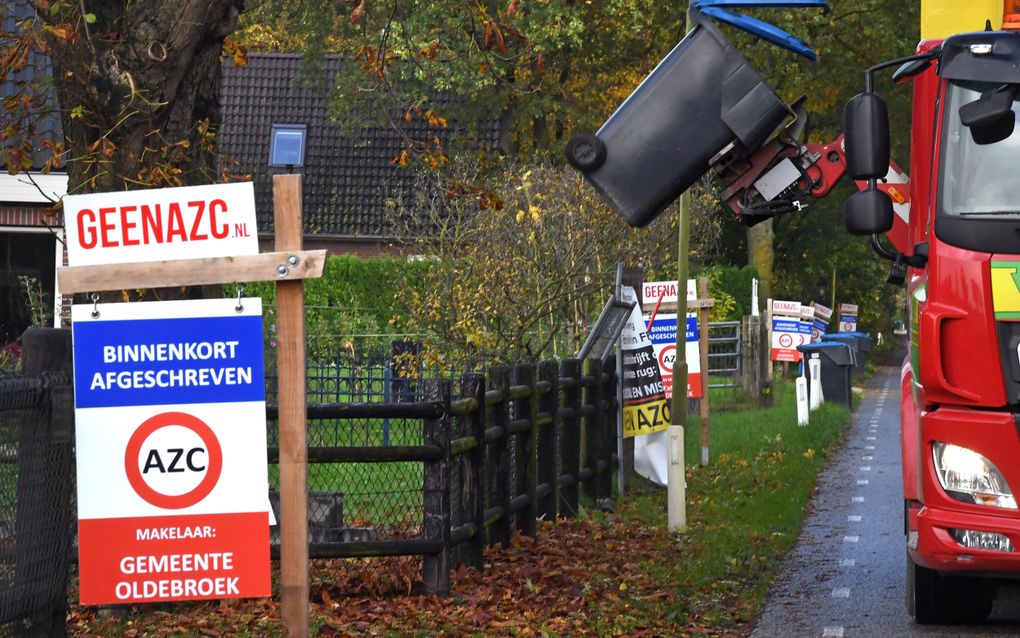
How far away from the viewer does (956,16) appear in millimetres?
8633

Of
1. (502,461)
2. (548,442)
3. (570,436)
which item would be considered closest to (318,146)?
(570,436)

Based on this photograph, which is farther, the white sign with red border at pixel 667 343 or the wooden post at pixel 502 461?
the white sign with red border at pixel 667 343

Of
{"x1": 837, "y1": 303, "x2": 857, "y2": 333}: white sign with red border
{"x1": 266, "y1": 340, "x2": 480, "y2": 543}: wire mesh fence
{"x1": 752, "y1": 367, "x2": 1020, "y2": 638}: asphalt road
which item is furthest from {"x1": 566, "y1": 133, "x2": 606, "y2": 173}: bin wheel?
{"x1": 837, "y1": 303, "x2": 857, "y2": 333}: white sign with red border

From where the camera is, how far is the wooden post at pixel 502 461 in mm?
11414

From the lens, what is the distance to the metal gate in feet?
107

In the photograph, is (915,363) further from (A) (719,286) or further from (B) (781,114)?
(A) (719,286)

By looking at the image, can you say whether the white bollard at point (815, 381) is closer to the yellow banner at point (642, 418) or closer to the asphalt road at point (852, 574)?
the asphalt road at point (852, 574)

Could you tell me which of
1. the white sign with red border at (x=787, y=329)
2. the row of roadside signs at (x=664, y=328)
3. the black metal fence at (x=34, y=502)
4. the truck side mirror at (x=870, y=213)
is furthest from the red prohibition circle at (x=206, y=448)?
the white sign with red border at (x=787, y=329)

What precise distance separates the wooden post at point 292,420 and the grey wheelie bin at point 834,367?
76.1ft

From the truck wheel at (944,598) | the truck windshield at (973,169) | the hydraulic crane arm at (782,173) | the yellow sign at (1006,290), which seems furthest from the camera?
the hydraulic crane arm at (782,173)

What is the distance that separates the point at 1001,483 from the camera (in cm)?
793

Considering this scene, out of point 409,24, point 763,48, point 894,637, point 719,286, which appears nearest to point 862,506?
point 894,637

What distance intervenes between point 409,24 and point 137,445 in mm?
25733

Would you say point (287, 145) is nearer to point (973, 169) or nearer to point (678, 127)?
point (678, 127)
